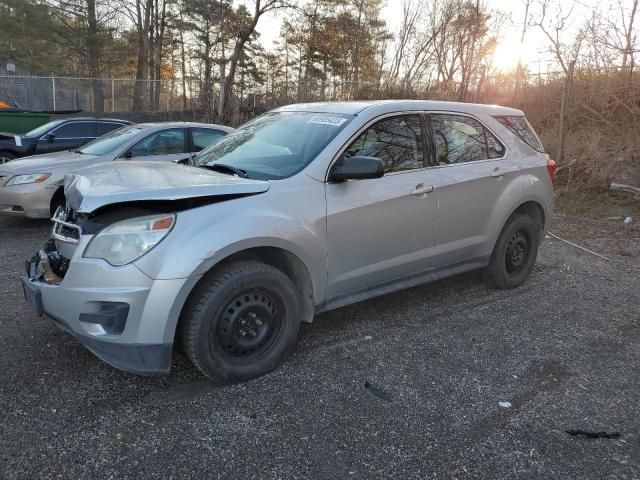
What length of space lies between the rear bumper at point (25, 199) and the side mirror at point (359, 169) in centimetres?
494

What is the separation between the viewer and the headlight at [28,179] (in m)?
6.61

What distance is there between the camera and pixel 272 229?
3.13 m

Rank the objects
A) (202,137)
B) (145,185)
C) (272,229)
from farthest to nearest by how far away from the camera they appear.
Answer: (202,137) < (272,229) < (145,185)

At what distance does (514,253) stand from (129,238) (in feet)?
12.3

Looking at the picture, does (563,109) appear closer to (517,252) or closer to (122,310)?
(517,252)

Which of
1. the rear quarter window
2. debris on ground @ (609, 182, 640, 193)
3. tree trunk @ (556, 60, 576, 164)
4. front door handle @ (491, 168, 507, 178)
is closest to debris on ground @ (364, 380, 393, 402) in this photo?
front door handle @ (491, 168, 507, 178)

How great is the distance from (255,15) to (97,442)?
78.8 ft

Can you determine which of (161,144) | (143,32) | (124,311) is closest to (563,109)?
(161,144)

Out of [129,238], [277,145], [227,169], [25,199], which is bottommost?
[25,199]

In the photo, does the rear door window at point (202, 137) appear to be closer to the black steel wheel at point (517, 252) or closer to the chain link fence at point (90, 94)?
the black steel wheel at point (517, 252)

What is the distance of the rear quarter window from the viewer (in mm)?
4895

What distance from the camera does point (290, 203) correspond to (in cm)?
326

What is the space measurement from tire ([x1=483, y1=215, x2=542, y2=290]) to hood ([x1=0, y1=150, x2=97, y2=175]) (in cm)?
550

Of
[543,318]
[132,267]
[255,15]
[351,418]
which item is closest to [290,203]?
[132,267]
